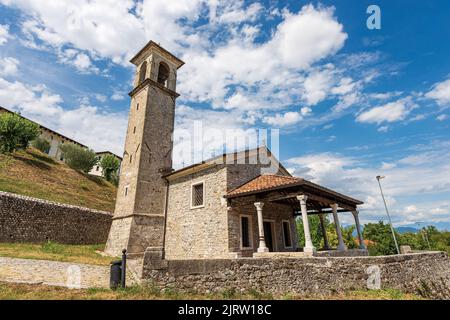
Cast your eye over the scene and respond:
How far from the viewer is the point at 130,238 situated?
13859 millimetres

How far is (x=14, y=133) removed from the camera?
2714 centimetres

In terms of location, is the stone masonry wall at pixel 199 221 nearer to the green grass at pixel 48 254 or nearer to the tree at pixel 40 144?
the green grass at pixel 48 254

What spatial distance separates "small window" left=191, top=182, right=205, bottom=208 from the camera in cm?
1356

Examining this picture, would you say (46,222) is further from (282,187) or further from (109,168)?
(109,168)

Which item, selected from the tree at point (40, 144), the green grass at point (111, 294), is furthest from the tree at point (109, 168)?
the green grass at point (111, 294)

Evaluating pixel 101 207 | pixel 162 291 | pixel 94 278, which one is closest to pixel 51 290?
pixel 94 278

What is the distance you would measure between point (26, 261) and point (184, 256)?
7.08 meters

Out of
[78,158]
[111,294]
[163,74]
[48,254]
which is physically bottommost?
[111,294]

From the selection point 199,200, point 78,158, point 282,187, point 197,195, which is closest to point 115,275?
point 282,187

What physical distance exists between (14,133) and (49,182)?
8.60 meters

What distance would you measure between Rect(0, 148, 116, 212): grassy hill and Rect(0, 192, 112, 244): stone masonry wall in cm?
469

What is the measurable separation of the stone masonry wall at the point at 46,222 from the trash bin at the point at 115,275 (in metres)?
12.0
